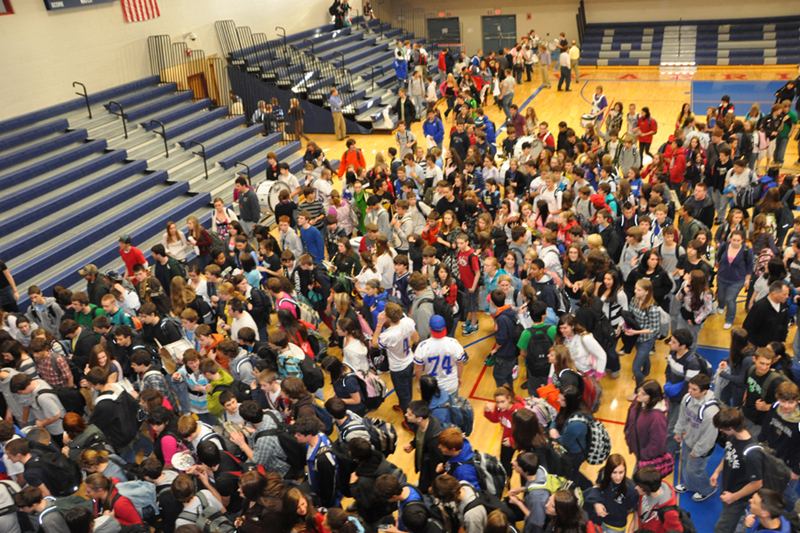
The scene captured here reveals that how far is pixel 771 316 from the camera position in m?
6.05

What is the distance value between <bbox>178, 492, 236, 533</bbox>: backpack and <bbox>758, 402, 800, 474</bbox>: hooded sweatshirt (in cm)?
433

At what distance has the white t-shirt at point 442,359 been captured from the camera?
556 cm

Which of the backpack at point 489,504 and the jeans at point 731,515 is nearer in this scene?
the backpack at point 489,504

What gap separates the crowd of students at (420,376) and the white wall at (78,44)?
6.57 meters

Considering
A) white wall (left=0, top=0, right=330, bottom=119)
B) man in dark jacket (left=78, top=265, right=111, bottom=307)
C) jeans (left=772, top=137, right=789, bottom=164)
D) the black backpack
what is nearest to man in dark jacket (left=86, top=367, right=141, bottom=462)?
man in dark jacket (left=78, top=265, right=111, bottom=307)

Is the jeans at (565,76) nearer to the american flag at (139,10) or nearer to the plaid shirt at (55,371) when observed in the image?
the american flag at (139,10)

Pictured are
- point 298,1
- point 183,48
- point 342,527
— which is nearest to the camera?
point 342,527

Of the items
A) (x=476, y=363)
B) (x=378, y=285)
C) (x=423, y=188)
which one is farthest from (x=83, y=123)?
(x=476, y=363)

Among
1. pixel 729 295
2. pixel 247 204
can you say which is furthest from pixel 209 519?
pixel 729 295

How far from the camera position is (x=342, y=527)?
12.5 feet

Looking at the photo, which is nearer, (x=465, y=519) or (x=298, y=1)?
(x=465, y=519)

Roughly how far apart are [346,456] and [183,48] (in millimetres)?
15479

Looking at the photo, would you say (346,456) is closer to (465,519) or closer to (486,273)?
(465,519)

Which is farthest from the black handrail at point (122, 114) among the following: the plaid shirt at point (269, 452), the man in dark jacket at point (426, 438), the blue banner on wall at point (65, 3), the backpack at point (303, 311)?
the man in dark jacket at point (426, 438)
